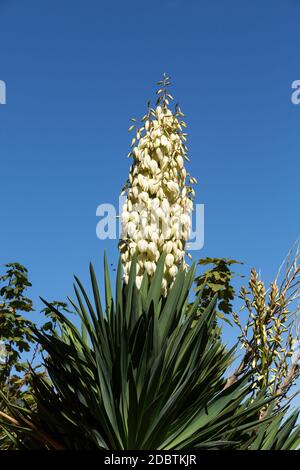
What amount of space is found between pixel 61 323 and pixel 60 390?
0.67 metres

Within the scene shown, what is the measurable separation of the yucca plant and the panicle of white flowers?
0.36ft

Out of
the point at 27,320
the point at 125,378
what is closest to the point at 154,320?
the point at 125,378

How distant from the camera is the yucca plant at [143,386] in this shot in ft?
12.9

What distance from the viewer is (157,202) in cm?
443

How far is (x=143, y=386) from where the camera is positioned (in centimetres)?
390

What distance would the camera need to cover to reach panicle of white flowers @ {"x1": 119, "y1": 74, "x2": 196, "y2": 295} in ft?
14.4

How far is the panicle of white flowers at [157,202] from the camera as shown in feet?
14.4

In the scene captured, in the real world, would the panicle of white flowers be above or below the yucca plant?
above

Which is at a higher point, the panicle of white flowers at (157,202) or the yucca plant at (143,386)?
the panicle of white flowers at (157,202)

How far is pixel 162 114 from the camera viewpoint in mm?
4828

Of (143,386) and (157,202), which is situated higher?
(157,202)

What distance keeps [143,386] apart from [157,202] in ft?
4.24

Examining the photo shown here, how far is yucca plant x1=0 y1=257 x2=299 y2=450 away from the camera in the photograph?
3.92m

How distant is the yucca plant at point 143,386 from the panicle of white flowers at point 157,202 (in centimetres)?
11
